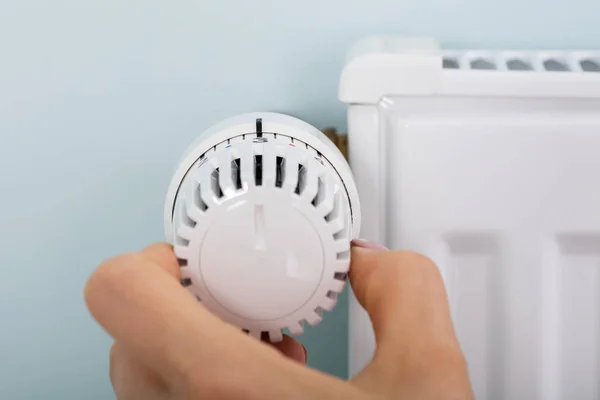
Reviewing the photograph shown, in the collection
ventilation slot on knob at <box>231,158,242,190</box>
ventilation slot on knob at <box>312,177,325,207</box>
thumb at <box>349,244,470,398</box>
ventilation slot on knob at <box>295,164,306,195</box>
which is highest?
ventilation slot on knob at <box>231,158,242,190</box>

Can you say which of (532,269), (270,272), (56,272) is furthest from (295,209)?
(56,272)

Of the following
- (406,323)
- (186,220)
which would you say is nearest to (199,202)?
(186,220)

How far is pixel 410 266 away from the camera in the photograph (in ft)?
1.05

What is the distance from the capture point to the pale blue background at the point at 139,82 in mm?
475

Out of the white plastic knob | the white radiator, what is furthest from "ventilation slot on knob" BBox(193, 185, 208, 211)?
the white radiator

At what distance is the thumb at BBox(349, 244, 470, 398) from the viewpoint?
0.27 m

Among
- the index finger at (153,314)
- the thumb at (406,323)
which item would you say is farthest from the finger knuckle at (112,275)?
the thumb at (406,323)

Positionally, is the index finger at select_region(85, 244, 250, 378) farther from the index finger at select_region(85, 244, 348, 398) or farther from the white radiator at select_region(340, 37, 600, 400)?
the white radiator at select_region(340, 37, 600, 400)

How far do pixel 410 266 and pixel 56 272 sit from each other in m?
0.31

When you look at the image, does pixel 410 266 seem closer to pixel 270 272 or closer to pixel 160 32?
pixel 270 272

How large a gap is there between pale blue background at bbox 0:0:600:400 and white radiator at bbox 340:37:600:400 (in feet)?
0.18

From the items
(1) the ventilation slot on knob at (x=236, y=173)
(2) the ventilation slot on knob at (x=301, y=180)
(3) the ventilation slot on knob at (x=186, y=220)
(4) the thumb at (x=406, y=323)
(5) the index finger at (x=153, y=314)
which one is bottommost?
(4) the thumb at (x=406, y=323)

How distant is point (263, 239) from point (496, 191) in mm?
159

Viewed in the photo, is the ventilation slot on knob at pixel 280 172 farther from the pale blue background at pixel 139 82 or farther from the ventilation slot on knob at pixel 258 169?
the pale blue background at pixel 139 82
